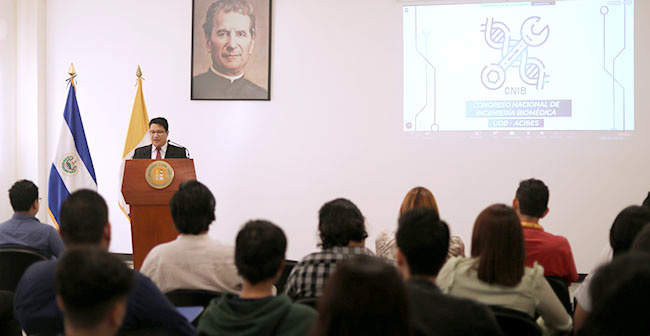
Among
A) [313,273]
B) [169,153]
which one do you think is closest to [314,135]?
[169,153]

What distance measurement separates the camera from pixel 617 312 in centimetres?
115

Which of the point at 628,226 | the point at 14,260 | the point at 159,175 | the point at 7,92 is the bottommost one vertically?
the point at 14,260

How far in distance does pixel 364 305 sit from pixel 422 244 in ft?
2.11

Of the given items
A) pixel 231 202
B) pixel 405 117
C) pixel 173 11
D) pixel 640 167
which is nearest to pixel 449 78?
pixel 405 117

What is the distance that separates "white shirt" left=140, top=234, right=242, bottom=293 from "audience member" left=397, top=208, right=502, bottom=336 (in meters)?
0.86

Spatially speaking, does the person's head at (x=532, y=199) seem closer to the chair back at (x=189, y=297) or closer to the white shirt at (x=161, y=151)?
the chair back at (x=189, y=297)

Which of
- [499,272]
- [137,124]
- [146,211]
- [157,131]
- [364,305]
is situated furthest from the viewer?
[137,124]

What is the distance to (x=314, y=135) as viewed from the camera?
592 centimetres

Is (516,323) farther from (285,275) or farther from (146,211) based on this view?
(146,211)

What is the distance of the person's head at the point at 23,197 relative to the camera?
10.1 ft

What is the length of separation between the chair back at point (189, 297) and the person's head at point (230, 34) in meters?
4.12

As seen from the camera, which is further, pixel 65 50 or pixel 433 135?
pixel 65 50

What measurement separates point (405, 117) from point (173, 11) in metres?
2.72

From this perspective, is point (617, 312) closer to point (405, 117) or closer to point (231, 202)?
point (405, 117)
